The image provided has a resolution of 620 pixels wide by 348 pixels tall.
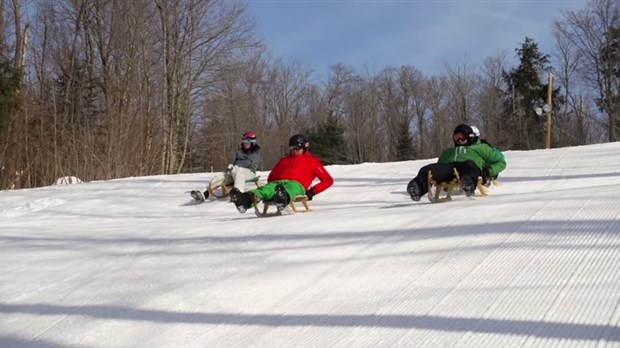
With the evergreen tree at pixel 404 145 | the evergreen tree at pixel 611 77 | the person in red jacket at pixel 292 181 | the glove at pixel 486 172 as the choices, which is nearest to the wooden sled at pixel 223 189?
the person in red jacket at pixel 292 181

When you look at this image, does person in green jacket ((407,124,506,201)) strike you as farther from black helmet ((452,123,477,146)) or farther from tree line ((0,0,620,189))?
tree line ((0,0,620,189))

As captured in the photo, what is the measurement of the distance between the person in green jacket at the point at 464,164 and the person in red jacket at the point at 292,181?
A: 1.15 meters

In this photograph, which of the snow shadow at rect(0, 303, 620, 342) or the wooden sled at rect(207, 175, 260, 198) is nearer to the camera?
the snow shadow at rect(0, 303, 620, 342)

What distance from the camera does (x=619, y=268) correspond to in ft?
8.29

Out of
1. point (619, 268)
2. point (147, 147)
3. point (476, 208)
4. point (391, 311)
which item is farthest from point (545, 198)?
point (147, 147)

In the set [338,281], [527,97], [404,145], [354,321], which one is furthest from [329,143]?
[354,321]

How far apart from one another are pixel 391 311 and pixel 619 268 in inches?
41.0

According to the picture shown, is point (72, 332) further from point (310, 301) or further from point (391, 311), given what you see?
point (391, 311)

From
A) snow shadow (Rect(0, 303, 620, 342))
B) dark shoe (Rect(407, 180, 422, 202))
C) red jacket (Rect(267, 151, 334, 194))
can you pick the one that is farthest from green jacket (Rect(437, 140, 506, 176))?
snow shadow (Rect(0, 303, 620, 342))

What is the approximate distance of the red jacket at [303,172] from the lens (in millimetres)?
6441

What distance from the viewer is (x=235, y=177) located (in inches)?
320

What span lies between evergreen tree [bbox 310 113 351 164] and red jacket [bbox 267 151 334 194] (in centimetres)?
3214

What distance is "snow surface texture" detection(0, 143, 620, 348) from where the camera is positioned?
2250 millimetres

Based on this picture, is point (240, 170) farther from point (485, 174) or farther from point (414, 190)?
point (485, 174)
